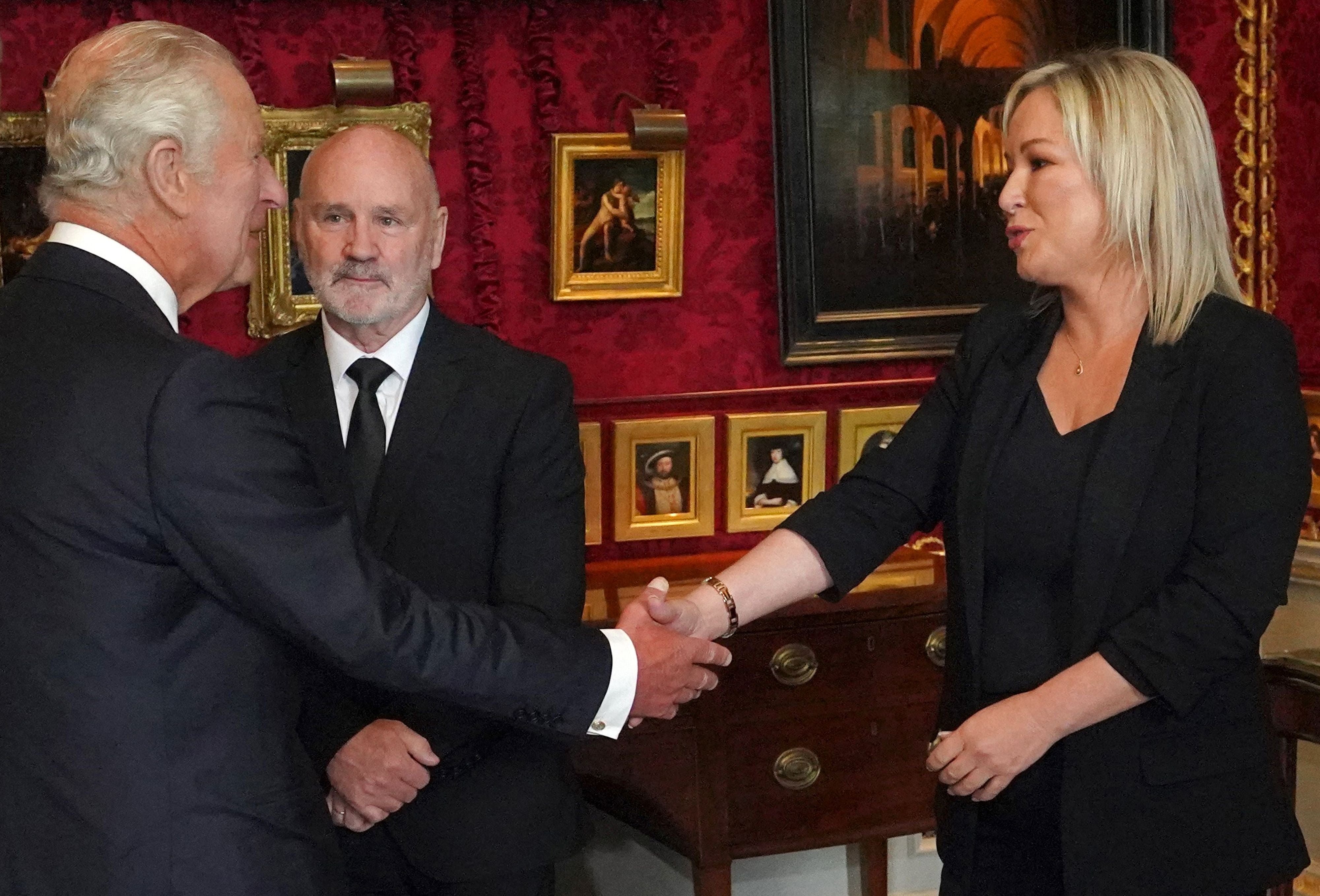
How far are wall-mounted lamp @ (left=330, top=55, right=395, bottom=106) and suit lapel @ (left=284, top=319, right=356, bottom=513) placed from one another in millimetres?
1104

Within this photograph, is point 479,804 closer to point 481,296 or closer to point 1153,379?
point 1153,379

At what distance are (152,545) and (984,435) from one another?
1328mm

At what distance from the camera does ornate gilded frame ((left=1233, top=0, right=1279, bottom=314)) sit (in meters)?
4.60

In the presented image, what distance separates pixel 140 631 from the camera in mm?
1870

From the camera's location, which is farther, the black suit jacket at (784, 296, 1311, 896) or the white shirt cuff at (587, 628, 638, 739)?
the white shirt cuff at (587, 628, 638, 739)

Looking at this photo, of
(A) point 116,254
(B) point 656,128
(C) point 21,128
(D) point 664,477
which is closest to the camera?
(A) point 116,254

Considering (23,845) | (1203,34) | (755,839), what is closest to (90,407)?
(23,845)

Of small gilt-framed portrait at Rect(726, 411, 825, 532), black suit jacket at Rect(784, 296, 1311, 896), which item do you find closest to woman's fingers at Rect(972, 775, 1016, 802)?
black suit jacket at Rect(784, 296, 1311, 896)

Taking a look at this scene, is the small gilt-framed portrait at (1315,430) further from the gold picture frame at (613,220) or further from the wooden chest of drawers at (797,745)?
the gold picture frame at (613,220)

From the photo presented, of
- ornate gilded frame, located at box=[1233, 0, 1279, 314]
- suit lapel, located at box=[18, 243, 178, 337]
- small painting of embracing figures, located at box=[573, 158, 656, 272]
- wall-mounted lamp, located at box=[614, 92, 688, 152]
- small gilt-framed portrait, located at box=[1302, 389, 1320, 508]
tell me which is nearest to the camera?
suit lapel, located at box=[18, 243, 178, 337]

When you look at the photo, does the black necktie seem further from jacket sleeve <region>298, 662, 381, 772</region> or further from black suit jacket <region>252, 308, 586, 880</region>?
jacket sleeve <region>298, 662, 381, 772</region>

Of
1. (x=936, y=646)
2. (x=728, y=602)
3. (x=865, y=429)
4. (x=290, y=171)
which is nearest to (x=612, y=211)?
(x=290, y=171)

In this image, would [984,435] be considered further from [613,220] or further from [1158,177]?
[613,220]

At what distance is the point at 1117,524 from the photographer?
2.20 meters
